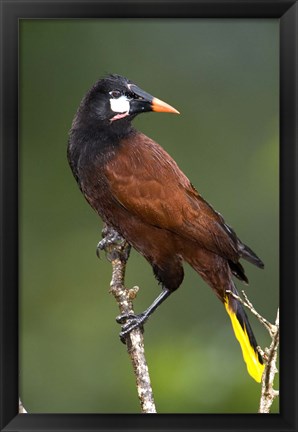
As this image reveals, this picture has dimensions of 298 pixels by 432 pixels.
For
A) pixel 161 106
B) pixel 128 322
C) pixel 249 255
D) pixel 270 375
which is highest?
pixel 161 106

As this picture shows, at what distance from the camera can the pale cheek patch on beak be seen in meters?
3.62

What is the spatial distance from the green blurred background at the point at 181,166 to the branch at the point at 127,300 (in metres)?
0.06

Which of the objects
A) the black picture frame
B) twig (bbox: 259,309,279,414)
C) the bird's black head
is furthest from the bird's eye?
twig (bbox: 259,309,279,414)

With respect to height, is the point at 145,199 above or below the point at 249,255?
above

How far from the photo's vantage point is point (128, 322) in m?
3.72

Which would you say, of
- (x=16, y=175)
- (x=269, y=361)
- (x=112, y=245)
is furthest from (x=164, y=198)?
(x=269, y=361)

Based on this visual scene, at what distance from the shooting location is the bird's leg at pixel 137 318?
367 cm

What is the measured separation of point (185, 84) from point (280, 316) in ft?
2.92

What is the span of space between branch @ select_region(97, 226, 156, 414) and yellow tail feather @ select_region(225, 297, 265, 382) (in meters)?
0.35

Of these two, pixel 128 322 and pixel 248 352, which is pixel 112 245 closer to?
pixel 128 322

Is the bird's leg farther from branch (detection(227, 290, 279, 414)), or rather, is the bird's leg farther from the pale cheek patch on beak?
the pale cheek patch on beak

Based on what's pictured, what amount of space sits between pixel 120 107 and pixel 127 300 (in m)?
0.70

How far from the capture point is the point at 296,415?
351 centimetres

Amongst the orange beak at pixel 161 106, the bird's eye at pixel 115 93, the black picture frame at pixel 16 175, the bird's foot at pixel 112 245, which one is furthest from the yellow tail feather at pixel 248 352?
the bird's eye at pixel 115 93
